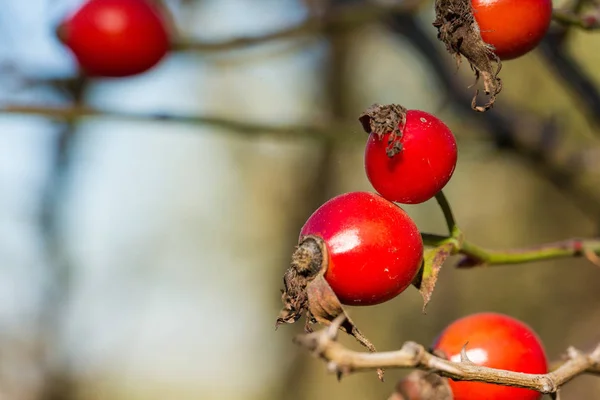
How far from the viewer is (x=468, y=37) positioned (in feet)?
4.20

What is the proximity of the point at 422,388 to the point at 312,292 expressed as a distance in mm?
461

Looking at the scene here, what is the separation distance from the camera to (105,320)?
666 centimetres

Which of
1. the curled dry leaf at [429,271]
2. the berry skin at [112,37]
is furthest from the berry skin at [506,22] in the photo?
the berry skin at [112,37]

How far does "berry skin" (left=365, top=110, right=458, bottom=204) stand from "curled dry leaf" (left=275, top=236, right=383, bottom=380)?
0.70 ft

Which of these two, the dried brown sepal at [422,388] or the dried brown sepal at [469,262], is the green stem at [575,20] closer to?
the dried brown sepal at [469,262]

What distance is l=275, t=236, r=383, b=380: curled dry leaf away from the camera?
46.0 inches

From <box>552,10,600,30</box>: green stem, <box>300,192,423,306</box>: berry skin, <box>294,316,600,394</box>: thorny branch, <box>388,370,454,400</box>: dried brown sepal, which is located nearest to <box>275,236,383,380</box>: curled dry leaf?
<box>300,192,423,306</box>: berry skin

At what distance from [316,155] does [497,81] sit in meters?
5.19

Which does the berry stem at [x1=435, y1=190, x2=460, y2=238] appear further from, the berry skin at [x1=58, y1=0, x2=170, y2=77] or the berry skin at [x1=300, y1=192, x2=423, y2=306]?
the berry skin at [x1=58, y1=0, x2=170, y2=77]

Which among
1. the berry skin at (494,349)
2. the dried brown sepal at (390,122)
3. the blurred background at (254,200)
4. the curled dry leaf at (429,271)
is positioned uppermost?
the dried brown sepal at (390,122)

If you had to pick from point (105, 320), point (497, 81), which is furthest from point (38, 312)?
point (497, 81)

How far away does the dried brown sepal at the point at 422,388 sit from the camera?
1.48 meters

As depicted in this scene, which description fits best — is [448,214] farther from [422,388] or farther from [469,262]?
[422,388]

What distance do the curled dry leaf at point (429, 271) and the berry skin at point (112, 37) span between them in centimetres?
151
